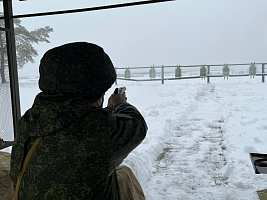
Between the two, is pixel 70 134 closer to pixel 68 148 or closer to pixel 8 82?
pixel 68 148

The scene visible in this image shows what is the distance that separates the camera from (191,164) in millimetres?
3385

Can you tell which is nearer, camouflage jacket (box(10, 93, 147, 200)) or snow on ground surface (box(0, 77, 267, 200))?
camouflage jacket (box(10, 93, 147, 200))

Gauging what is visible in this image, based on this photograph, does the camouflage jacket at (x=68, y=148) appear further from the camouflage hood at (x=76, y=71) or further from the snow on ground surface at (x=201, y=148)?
the snow on ground surface at (x=201, y=148)

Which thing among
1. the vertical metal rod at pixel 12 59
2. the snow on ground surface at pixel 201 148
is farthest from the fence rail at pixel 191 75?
the vertical metal rod at pixel 12 59

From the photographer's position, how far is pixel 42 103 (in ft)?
2.59

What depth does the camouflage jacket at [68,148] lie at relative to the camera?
0.75m

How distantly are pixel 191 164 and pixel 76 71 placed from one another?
9.52ft

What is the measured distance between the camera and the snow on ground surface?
269cm

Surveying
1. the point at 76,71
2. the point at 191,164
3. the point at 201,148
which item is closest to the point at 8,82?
the point at 191,164

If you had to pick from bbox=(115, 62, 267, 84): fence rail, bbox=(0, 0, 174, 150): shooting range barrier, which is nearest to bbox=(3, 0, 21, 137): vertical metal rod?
bbox=(0, 0, 174, 150): shooting range barrier

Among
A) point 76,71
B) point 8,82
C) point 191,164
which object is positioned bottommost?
point 191,164

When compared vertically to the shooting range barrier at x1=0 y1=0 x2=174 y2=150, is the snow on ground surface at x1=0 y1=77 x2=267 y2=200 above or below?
below

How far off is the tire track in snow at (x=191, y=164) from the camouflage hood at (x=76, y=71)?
204 centimetres

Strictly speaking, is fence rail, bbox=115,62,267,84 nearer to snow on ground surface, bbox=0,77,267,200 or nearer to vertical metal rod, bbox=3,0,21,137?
snow on ground surface, bbox=0,77,267,200
